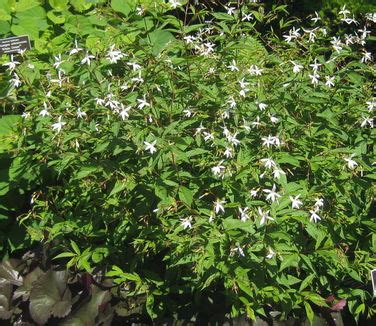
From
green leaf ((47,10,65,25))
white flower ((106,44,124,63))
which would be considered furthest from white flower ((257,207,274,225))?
green leaf ((47,10,65,25))

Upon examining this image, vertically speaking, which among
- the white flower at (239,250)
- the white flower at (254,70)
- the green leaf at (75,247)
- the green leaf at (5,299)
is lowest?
the green leaf at (5,299)

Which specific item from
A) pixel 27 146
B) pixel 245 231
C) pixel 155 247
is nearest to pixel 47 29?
pixel 27 146

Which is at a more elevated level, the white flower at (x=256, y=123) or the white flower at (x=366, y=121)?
the white flower at (x=256, y=123)

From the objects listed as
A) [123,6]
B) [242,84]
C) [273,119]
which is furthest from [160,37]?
[273,119]

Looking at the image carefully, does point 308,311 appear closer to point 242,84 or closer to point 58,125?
point 242,84

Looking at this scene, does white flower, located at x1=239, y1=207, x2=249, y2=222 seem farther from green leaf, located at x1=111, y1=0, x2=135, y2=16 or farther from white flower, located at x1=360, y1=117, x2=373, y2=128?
green leaf, located at x1=111, y1=0, x2=135, y2=16

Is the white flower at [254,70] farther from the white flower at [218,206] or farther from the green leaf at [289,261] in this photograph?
the green leaf at [289,261]

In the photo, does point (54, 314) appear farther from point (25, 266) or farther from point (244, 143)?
point (244, 143)

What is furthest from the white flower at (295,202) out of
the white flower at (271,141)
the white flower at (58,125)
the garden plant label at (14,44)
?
the garden plant label at (14,44)

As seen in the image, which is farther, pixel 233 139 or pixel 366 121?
pixel 366 121
